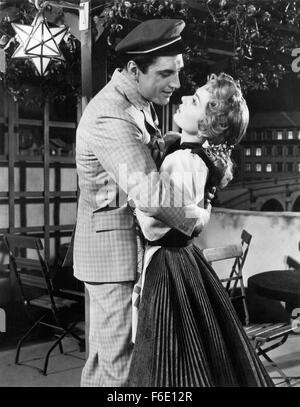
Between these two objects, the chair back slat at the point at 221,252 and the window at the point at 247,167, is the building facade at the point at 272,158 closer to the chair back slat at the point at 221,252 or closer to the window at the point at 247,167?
the window at the point at 247,167

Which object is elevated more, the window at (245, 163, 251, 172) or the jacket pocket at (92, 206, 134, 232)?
the window at (245, 163, 251, 172)

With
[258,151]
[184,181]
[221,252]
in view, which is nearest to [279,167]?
[258,151]

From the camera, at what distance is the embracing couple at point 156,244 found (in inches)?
73.8

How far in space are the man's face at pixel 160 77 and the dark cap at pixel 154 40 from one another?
1.5 inches

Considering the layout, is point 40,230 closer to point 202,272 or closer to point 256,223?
point 256,223

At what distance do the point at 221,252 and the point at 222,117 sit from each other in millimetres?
1712

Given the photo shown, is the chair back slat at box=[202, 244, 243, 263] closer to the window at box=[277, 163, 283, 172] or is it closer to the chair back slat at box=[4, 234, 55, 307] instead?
the window at box=[277, 163, 283, 172]

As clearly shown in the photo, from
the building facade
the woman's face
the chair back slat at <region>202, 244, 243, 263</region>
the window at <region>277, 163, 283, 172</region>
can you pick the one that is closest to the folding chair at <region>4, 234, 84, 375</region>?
the chair back slat at <region>202, 244, 243, 263</region>

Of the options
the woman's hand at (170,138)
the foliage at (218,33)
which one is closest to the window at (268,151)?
the foliage at (218,33)

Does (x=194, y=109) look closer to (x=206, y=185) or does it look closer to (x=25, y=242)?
(x=206, y=185)

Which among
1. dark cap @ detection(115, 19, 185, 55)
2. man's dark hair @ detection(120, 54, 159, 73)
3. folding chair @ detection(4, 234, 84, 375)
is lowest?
folding chair @ detection(4, 234, 84, 375)

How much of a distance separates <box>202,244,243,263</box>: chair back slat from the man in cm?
146

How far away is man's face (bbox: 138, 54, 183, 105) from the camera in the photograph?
6.43 feet

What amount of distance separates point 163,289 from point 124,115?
66 cm
